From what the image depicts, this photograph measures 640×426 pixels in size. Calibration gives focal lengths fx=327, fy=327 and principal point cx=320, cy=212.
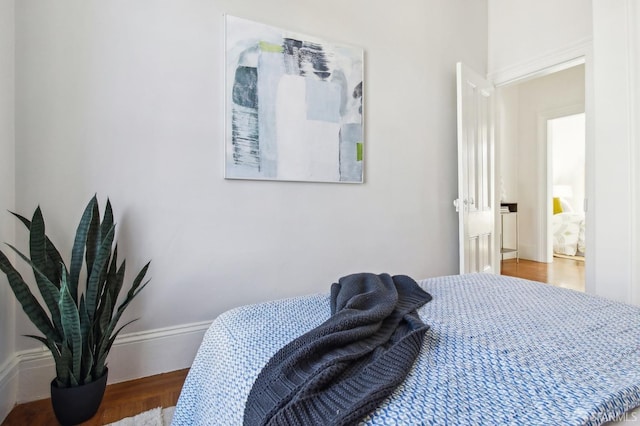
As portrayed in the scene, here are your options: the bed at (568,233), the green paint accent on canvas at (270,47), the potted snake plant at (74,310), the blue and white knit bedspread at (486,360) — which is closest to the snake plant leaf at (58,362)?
the potted snake plant at (74,310)

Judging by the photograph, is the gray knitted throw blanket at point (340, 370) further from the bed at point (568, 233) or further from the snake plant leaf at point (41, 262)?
the bed at point (568, 233)

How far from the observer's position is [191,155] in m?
1.88

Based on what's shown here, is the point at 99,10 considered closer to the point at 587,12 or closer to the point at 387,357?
the point at 387,357

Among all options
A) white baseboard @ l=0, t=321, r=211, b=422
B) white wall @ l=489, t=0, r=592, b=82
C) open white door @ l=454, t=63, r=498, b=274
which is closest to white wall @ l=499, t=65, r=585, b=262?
white wall @ l=489, t=0, r=592, b=82

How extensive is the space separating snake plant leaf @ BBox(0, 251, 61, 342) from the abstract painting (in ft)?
3.40

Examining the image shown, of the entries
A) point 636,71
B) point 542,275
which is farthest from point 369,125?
point 542,275

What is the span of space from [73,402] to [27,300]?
1.53 feet

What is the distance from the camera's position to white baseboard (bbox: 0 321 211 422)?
59.4 inches

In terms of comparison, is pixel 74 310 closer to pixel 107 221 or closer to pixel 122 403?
pixel 107 221

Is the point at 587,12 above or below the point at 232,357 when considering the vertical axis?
above

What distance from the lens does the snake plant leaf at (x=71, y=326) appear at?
1.24 metres

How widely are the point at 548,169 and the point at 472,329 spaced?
5024 mm

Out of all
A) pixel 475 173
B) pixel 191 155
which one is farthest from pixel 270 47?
pixel 475 173

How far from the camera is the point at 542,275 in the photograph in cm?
396
